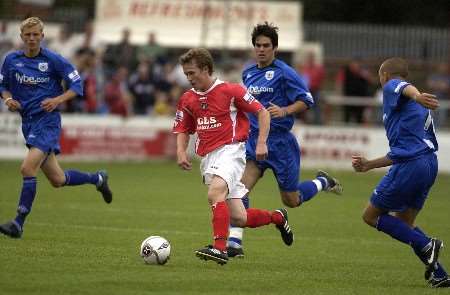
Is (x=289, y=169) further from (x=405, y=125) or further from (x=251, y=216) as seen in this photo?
(x=405, y=125)

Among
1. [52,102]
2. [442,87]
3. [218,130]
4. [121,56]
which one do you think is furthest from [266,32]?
[442,87]

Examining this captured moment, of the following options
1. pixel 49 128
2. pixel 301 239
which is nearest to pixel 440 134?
pixel 301 239

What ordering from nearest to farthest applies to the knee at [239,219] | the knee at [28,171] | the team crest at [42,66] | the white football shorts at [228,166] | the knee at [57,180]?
1. the white football shorts at [228,166]
2. the knee at [239,219]
3. the knee at [28,171]
4. the team crest at [42,66]
5. the knee at [57,180]

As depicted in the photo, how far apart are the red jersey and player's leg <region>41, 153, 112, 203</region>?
268 centimetres

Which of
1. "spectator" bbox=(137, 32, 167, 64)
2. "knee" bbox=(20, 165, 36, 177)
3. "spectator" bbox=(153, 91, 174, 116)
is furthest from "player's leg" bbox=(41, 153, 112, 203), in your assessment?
"spectator" bbox=(137, 32, 167, 64)

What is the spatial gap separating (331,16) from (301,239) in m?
24.1

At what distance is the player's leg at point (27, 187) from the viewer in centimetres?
1175

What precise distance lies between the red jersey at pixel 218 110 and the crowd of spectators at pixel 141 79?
46.5 feet

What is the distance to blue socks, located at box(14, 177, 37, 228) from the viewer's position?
1181cm

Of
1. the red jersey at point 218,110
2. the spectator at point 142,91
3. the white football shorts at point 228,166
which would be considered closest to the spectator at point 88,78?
the spectator at point 142,91

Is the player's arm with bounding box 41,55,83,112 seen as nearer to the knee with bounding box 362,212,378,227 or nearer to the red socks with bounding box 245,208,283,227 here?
the red socks with bounding box 245,208,283,227

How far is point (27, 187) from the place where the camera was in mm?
12016

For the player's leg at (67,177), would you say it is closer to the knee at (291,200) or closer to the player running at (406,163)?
the knee at (291,200)

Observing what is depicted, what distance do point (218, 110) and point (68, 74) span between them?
267 cm
